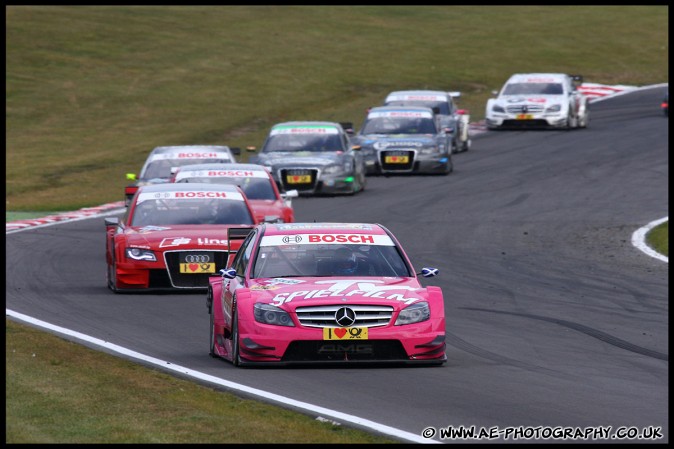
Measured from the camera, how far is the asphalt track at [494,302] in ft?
33.5

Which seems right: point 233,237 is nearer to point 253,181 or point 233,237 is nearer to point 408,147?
point 253,181

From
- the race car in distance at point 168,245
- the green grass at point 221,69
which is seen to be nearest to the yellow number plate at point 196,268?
the race car in distance at point 168,245

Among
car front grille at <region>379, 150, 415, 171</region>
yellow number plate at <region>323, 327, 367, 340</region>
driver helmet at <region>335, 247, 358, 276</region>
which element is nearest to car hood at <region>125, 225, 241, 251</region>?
driver helmet at <region>335, 247, 358, 276</region>

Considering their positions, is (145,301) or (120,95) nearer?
(145,301)

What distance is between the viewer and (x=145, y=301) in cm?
1700

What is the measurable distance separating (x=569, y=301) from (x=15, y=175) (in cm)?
2152

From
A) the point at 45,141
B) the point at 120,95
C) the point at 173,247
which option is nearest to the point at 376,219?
the point at 173,247

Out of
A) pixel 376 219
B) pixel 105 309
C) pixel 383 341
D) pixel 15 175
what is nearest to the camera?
pixel 383 341

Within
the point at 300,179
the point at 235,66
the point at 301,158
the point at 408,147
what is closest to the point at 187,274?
the point at 300,179

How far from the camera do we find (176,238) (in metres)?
17.8

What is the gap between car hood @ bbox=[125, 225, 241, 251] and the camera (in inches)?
697

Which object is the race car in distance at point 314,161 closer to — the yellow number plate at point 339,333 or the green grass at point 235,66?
the green grass at point 235,66

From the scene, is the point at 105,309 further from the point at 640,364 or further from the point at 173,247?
the point at 640,364

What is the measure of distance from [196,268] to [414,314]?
6.00 meters
